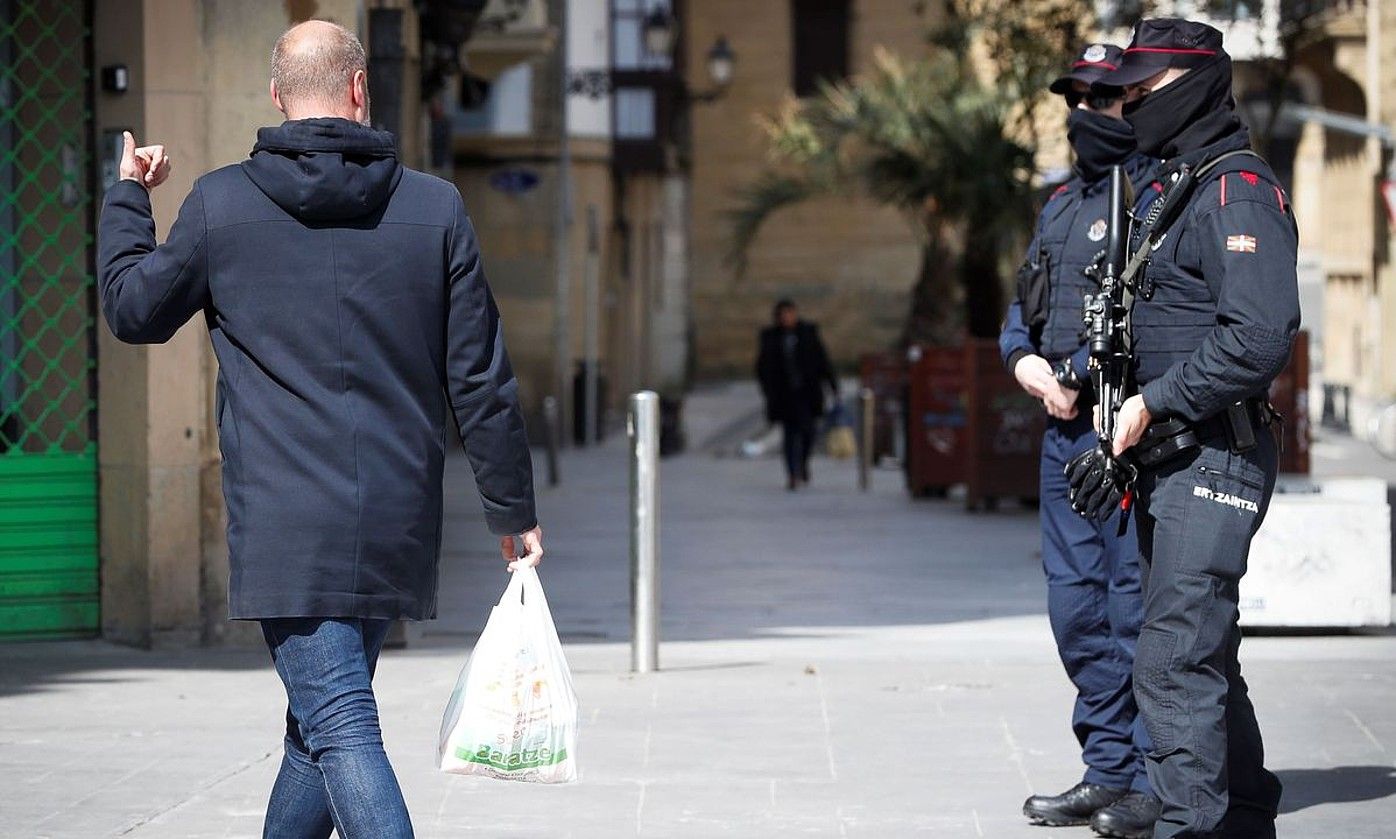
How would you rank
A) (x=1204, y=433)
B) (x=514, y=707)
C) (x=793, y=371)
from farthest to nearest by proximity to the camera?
(x=793, y=371) < (x=1204, y=433) < (x=514, y=707)

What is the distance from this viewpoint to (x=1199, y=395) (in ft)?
16.8

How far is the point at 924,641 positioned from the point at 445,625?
224 centimetres

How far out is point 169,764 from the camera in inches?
277

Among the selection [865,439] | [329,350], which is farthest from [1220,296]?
[865,439]

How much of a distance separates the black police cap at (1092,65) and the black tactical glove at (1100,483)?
1.16 metres

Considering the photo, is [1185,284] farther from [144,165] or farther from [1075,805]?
[144,165]

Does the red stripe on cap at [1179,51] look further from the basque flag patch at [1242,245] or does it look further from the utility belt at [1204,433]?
the utility belt at [1204,433]

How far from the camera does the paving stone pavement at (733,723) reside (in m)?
6.31

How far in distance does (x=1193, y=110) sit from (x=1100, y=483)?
2.95 ft

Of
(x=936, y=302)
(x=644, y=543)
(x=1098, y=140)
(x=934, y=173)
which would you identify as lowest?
(x=644, y=543)

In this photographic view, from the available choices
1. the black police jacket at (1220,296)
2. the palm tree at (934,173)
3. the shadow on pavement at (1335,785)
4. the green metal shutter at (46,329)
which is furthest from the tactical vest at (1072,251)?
the palm tree at (934,173)

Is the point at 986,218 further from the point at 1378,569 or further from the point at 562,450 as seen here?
the point at 1378,569

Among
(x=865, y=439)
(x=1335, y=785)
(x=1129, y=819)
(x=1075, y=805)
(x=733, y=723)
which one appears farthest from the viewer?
(x=865, y=439)

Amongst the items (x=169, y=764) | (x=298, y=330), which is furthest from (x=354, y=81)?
(x=169, y=764)
